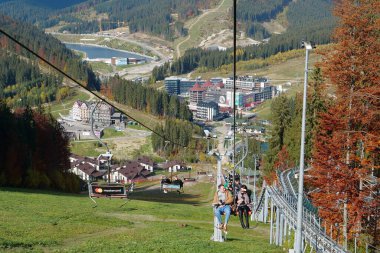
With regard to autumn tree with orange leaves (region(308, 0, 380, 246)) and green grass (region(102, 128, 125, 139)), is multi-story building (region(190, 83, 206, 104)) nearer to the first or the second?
green grass (region(102, 128, 125, 139))

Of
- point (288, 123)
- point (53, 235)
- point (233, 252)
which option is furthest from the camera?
point (288, 123)

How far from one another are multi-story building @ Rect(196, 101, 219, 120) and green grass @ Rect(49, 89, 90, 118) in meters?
36.4

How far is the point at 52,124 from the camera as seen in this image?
2633 inches

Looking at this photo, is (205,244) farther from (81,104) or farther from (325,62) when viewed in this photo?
(81,104)

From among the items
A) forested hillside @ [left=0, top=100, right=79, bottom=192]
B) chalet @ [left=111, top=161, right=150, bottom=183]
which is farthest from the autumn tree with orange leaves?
chalet @ [left=111, top=161, right=150, bottom=183]

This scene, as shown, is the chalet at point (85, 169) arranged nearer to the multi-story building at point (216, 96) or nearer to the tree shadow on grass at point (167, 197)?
the tree shadow on grass at point (167, 197)

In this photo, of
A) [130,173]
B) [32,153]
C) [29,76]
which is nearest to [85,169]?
[130,173]

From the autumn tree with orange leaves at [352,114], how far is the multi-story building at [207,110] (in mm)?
136987

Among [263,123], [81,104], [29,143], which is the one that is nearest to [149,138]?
[81,104]

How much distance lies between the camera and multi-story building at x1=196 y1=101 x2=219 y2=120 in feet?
538

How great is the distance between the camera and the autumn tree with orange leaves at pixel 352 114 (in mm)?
25125

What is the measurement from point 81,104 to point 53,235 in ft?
389

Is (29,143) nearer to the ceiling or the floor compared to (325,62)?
nearer to the floor

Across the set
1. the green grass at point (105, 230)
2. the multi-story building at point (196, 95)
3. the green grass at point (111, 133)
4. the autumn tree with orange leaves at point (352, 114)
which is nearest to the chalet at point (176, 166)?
the green grass at point (111, 133)
